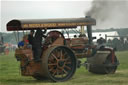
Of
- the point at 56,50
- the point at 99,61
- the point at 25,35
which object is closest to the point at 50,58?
the point at 56,50

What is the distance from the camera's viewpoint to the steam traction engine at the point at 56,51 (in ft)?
35.1

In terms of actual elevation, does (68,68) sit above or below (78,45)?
below

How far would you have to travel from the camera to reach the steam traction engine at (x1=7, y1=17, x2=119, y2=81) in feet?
35.1

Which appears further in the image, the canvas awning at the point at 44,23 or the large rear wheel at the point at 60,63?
the large rear wheel at the point at 60,63

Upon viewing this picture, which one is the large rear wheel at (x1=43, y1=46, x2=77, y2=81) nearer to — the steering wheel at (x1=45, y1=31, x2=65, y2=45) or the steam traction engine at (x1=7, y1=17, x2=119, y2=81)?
the steam traction engine at (x1=7, y1=17, x2=119, y2=81)

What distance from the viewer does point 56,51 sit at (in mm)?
11195

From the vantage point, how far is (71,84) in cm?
989

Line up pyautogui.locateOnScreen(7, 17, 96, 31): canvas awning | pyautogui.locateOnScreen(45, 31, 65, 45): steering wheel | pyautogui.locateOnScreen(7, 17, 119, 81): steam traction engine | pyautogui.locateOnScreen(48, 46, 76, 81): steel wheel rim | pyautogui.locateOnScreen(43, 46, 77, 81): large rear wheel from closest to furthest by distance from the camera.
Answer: pyautogui.locateOnScreen(7, 17, 96, 31): canvas awning < pyautogui.locateOnScreen(7, 17, 119, 81): steam traction engine < pyautogui.locateOnScreen(43, 46, 77, 81): large rear wheel < pyautogui.locateOnScreen(48, 46, 76, 81): steel wheel rim < pyautogui.locateOnScreen(45, 31, 65, 45): steering wheel

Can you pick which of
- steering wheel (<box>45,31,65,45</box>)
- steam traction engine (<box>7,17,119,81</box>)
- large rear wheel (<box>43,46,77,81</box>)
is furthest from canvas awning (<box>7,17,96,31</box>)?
large rear wheel (<box>43,46,77,81</box>)

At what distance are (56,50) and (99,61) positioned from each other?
102 inches

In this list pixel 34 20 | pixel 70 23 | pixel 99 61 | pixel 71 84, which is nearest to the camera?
pixel 71 84

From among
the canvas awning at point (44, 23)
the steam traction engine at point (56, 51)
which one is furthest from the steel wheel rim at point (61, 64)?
the canvas awning at point (44, 23)

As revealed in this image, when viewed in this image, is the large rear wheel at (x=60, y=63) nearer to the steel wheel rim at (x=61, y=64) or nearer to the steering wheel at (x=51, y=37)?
the steel wheel rim at (x=61, y=64)

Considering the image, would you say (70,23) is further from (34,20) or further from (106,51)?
(106,51)
